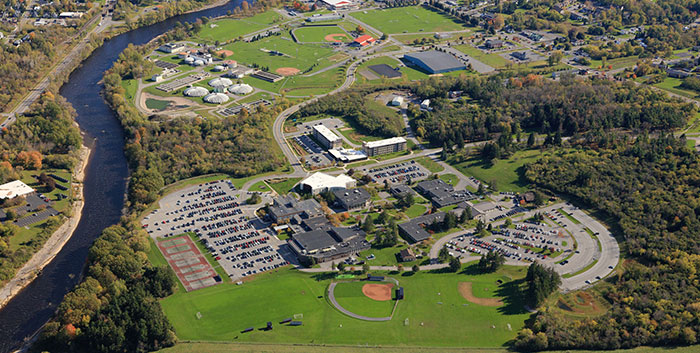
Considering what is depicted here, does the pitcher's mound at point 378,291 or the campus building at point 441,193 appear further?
the campus building at point 441,193

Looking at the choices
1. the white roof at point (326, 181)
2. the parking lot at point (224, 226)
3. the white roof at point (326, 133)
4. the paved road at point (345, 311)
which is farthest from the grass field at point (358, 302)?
the white roof at point (326, 133)

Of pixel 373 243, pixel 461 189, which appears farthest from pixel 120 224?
pixel 461 189

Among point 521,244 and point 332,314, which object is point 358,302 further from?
point 521,244

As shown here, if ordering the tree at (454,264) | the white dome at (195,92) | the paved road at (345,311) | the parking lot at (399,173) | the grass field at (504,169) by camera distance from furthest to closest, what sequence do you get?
the white dome at (195,92) → the parking lot at (399,173) → the grass field at (504,169) → the tree at (454,264) → the paved road at (345,311)

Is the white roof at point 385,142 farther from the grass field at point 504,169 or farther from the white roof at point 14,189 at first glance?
the white roof at point 14,189

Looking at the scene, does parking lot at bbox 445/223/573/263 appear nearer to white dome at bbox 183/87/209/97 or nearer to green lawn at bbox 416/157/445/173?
green lawn at bbox 416/157/445/173

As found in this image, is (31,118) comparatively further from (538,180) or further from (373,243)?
(538,180)

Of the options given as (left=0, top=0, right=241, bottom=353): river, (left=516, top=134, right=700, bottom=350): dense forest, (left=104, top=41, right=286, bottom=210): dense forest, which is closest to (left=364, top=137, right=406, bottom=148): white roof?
(left=104, top=41, right=286, bottom=210): dense forest
